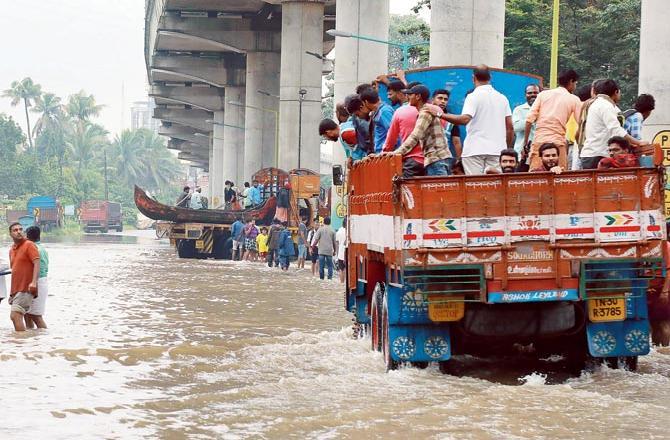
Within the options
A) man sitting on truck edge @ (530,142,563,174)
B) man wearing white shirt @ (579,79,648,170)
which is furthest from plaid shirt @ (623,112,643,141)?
man sitting on truck edge @ (530,142,563,174)

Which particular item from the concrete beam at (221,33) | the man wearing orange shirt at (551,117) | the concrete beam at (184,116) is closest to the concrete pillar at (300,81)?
the concrete beam at (221,33)

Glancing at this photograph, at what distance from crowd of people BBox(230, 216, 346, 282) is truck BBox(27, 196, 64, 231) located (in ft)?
180

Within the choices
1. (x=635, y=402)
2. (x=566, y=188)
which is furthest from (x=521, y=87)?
(x=635, y=402)

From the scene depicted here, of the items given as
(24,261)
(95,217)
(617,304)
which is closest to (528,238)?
(617,304)

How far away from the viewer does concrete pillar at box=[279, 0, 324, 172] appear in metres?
52.5

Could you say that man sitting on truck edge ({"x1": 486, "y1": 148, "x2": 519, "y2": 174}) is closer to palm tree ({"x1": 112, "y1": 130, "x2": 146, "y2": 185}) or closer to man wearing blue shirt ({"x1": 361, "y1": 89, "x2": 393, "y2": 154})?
man wearing blue shirt ({"x1": 361, "y1": 89, "x2": 393, "y2": 154})

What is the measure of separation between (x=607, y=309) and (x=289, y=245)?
2715 cm

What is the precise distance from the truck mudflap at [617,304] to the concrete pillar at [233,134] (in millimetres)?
62518

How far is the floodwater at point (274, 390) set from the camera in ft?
32.2

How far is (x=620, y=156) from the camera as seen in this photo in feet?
39.8

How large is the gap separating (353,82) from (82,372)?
28601 mm

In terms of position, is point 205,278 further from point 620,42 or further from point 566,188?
point 566,188

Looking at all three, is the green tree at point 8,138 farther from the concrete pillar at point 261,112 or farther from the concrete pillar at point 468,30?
the concrete pillar at point 468,30

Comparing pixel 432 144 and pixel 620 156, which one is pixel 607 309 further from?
pixel 432 144
